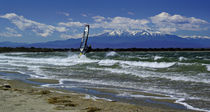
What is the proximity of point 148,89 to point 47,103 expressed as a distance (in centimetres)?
547

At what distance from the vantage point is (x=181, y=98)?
9.88m

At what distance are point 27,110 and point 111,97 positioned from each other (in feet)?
13.1

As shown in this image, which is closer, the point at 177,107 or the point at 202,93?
the point at 177,107

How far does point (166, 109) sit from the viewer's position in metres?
8.08

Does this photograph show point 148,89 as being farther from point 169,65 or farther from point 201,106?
point 169,65

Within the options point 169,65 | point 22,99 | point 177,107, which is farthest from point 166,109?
point 169,65

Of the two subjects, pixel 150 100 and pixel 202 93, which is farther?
pixel 202 93

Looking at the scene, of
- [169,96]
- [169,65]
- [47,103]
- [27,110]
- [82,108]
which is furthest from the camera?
[169,65]

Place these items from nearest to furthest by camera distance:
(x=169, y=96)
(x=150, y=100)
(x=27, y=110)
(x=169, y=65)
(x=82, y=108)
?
(x=27, y=110) → (x=82, y=108) → (x=150, y=100) → (x=169, y=96) → (x=169, y=65)

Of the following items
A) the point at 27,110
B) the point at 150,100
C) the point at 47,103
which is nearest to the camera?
the point at 27,110

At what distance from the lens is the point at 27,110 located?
715 centimetres

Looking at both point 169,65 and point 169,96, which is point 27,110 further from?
point 169,65

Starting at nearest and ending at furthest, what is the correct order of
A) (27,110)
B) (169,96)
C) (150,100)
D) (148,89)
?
(27,110) < (150,100) < (169,96) < (148,89)

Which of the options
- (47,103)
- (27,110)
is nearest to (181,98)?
(47,103)
